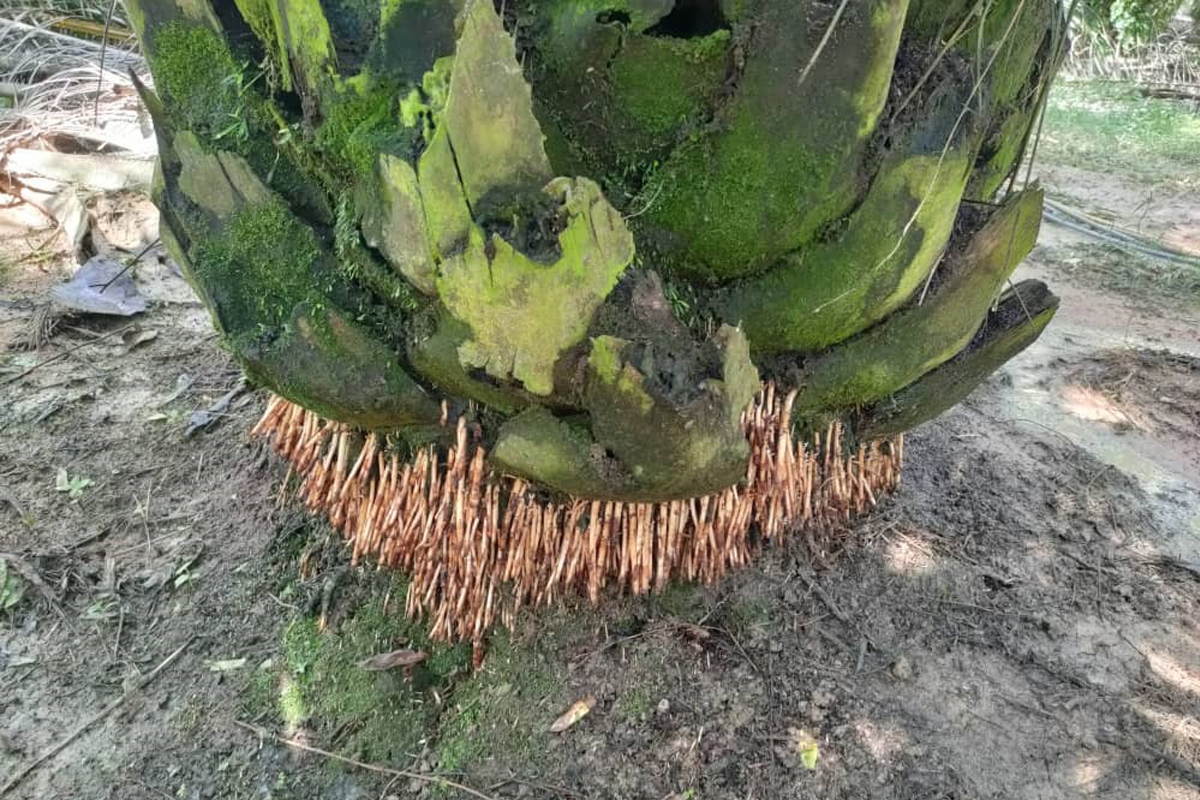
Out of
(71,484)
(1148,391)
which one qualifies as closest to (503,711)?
(71,484)

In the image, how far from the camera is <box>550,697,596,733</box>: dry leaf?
161 centimetres

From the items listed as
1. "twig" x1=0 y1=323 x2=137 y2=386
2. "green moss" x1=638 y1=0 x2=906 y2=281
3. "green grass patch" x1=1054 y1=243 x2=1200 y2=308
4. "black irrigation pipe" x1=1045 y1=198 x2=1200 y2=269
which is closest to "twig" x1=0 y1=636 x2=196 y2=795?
"green moss" x1=638 y1=0 x2=906 y2=281

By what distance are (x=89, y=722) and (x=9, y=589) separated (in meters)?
0.58

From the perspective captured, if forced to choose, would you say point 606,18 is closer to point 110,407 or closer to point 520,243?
point 520,243

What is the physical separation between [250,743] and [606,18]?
5.09 ft

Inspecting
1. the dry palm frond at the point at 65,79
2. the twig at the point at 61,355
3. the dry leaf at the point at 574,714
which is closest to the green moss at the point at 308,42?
the dry leaf at the point at 574,714

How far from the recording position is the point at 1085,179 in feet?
26.2

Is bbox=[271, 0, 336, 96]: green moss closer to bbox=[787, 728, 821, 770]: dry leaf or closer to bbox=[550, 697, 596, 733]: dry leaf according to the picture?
bbox=[550, 697, 596, 733]: dry leaf

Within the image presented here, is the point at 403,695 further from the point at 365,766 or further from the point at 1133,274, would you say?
the point at 1133,274

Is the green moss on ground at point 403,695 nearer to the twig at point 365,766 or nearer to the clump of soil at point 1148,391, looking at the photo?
the twig at point 365,766

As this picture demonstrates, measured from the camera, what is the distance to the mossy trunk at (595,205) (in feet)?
4.10

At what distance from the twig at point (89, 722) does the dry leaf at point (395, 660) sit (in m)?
0.52

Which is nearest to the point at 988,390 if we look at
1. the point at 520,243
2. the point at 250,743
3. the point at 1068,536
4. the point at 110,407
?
the point at 1068,536

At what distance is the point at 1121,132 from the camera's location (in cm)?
969
